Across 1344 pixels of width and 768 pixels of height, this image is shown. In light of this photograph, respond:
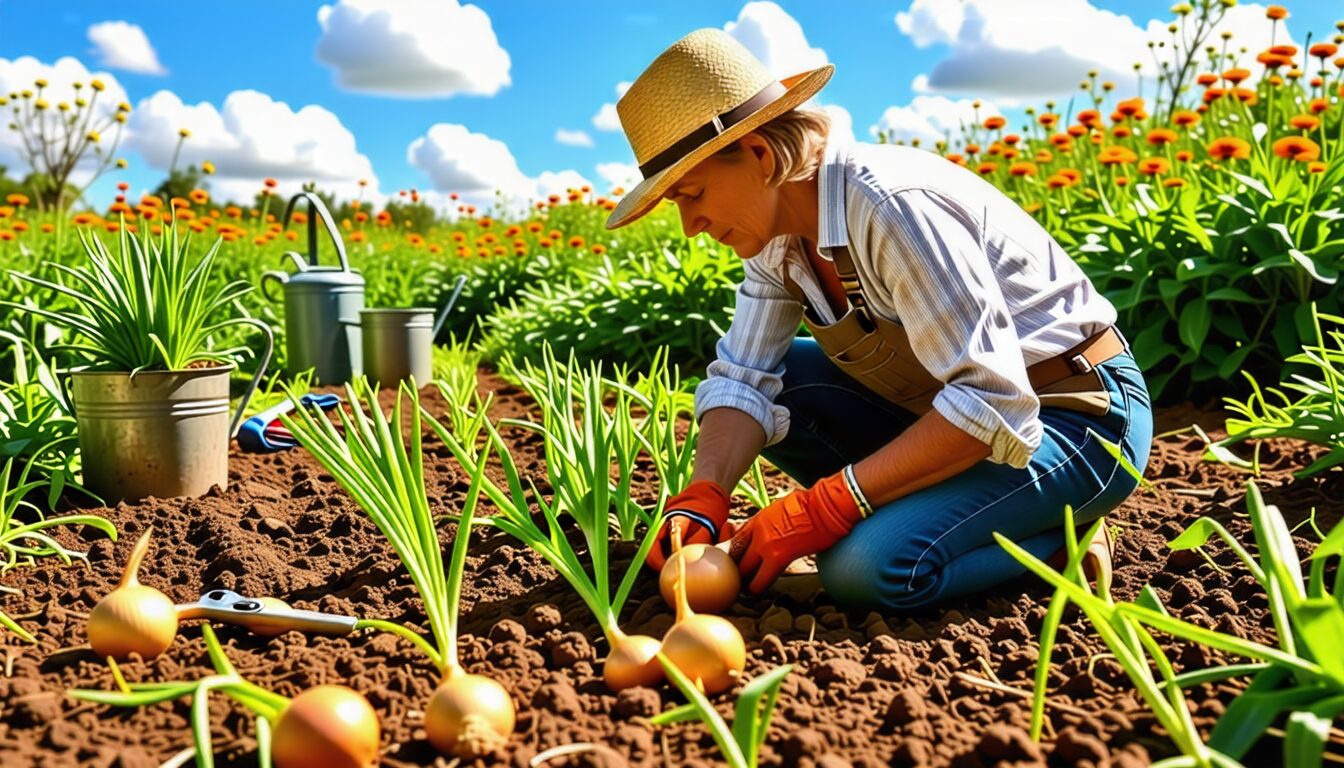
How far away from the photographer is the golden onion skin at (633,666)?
1.53 m

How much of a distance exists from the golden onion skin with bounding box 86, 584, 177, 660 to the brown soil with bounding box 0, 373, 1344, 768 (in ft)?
0.12

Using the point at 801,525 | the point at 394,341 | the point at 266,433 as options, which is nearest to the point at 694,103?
the point at 801,525

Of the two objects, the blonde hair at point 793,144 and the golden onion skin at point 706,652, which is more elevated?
the blonde hair at point 793,144

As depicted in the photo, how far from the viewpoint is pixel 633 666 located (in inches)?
60.2

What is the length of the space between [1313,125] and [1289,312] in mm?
851

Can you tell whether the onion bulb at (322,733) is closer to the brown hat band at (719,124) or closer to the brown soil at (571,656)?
the brown soil at (571,656)

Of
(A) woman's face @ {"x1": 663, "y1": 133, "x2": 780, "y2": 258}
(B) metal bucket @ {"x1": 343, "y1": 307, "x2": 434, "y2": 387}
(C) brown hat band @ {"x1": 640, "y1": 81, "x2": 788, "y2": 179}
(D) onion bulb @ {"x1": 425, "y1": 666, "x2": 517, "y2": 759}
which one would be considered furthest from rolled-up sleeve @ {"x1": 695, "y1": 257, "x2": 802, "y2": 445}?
(B) metal bucket @ {"x1": 343, "y1": 307, "x2": 434, "y2": 387}

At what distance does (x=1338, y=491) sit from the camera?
275 cm

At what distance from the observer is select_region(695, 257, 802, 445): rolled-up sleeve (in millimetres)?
2357

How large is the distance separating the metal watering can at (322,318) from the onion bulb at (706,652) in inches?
134

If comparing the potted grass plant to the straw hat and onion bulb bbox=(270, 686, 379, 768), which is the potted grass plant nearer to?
the straw hat

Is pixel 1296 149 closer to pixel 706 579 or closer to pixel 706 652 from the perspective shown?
pixel 706 579

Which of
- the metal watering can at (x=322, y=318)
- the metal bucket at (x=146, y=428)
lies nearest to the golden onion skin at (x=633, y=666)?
the metal bucket at (x=146, y=428)

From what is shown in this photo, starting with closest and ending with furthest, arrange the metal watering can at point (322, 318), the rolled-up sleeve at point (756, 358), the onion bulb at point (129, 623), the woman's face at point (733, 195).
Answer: the onion bulb at point (129, 623), the woman's face at point (733, 195), the rolled-up sleeve at point (756, 358), the metal watering can at point (322, 318)
